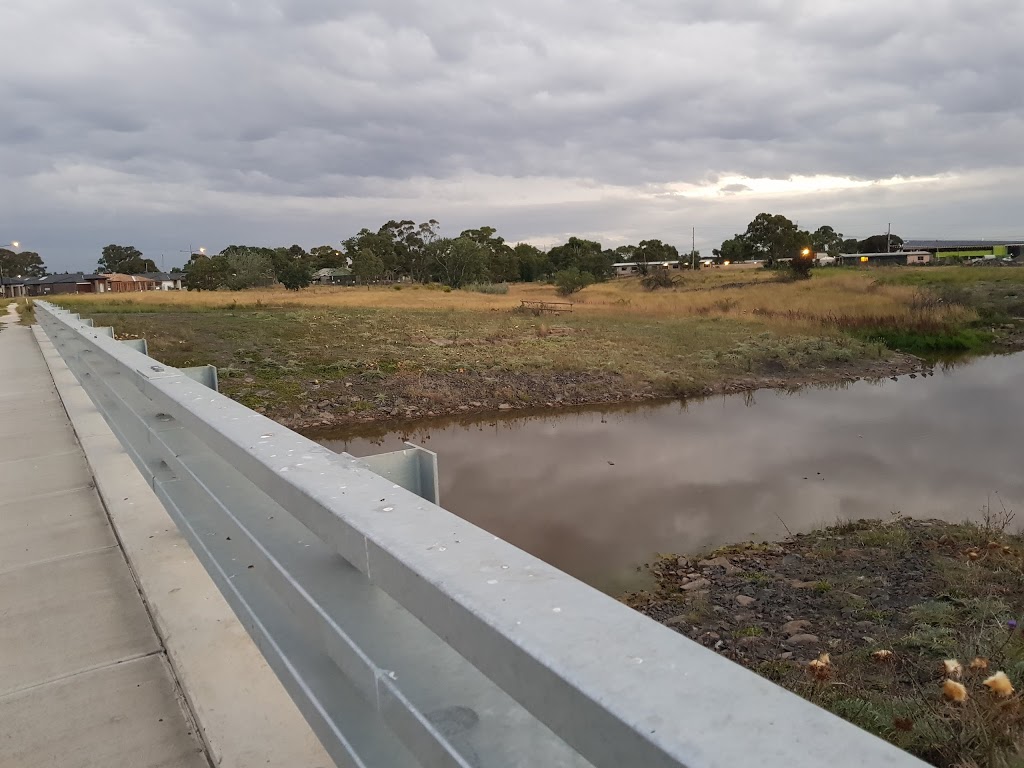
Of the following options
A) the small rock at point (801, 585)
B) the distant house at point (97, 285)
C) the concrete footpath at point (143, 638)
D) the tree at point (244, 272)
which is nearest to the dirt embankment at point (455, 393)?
the small rock at point (801, 585)

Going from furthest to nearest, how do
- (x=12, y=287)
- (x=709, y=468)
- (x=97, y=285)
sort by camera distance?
(x=97, y=285) → (x=12, y=287) → (x=709, y=468)

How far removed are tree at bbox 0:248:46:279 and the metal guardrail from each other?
138 meters

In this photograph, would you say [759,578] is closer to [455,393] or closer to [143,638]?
[143,638]

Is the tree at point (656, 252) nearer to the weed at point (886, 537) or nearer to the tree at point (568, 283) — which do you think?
the tree at point (568, 283)

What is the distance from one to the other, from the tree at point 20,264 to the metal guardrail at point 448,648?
13829 centimetres

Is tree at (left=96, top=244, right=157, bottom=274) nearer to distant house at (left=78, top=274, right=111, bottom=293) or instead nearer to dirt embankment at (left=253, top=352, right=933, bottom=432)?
distant house at (left=78, top=274, right=111, bottom=293)

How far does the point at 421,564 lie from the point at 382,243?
110 m

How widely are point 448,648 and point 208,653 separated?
1.46 meters

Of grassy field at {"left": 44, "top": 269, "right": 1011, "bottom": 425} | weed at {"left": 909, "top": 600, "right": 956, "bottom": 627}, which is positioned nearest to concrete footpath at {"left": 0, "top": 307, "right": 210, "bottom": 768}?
weed at {"left": 909, "top": 600, "right": 956, "bottom": 627}

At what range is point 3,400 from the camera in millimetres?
7988

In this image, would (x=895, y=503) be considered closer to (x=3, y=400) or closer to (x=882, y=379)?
(x=3, y=400)

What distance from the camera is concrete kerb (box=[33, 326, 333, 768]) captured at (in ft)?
6.48

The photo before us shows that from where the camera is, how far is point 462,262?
9450 centimetres

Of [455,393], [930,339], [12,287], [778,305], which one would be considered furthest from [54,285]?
[930,339]
